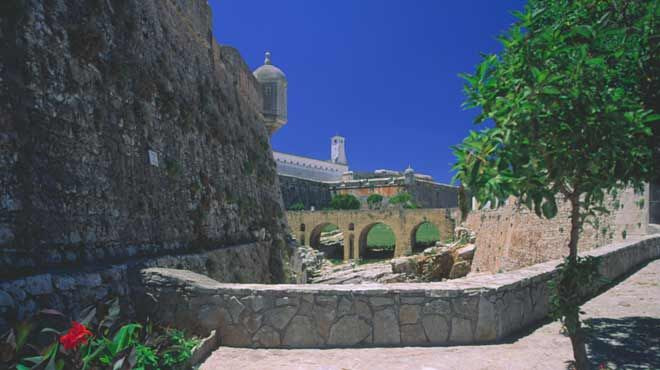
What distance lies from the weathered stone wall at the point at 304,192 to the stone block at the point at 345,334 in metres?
45.5

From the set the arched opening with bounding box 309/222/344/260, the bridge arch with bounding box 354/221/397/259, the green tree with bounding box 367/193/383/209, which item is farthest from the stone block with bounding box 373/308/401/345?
the green tree with bounding box 367/193/383/209

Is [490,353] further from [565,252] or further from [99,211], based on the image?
[565,252]

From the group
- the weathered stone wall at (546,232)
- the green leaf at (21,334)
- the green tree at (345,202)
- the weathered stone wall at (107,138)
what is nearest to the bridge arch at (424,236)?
the green tree at (345,202)

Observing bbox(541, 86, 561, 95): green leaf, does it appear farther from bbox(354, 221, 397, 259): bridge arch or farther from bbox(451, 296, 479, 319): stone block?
bbox(354, 221, 397, 259): bridge arch

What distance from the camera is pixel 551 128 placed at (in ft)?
11.2

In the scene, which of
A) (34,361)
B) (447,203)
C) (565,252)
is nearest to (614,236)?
(565,252)

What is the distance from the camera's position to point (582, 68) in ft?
10.6

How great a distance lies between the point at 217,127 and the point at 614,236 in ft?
39.6

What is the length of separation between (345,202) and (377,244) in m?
6.94

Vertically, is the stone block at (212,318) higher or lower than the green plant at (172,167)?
lower

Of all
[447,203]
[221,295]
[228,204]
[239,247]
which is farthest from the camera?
[447,203]

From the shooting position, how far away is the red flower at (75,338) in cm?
291

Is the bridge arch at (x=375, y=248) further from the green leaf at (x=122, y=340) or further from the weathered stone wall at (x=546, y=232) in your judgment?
the green leaf at (x=122, y=340)

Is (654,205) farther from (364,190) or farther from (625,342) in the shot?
(364,190)
